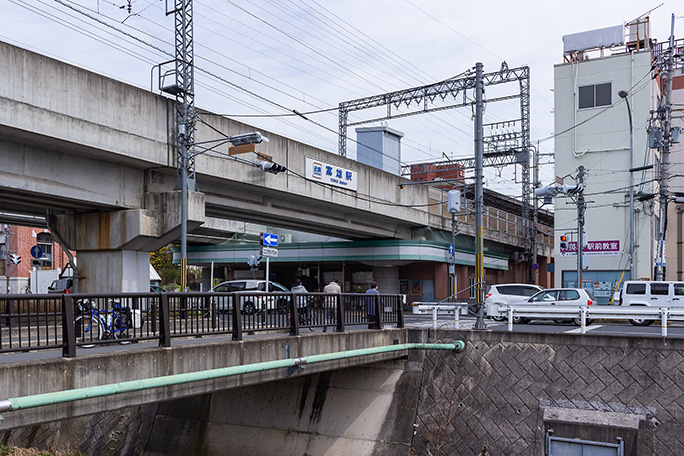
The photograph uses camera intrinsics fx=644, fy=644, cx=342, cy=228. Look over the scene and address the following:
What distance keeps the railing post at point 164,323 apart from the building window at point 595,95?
3563 cm

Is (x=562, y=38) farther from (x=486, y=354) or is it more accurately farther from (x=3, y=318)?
(x=3, y=318)

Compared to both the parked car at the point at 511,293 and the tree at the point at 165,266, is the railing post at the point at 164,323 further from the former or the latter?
the tree at the point at 165,266

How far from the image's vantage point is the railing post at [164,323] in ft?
31.9

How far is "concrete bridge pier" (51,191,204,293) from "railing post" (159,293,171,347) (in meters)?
10.2

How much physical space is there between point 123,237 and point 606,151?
30265 millimetres

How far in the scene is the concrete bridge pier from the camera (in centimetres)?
1964

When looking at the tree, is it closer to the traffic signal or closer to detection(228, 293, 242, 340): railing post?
the traffic signal

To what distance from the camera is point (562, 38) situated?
1647 inches

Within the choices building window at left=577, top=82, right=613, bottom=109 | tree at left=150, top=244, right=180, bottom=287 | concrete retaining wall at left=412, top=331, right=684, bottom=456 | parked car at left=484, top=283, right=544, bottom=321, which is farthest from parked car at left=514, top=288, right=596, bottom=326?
tree at left=150, top=244, right=180, bottom=287

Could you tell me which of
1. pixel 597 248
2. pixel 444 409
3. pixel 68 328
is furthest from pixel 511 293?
pixel 68 328

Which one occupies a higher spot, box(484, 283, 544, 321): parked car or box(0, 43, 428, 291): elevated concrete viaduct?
box(0, 43, 428, 291): elevated concrete viaduct

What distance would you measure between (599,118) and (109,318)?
1432 inches

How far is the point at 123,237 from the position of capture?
1958 centimetres

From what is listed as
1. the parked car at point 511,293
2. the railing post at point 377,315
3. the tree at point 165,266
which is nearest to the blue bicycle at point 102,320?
the railing post at point 377,315
